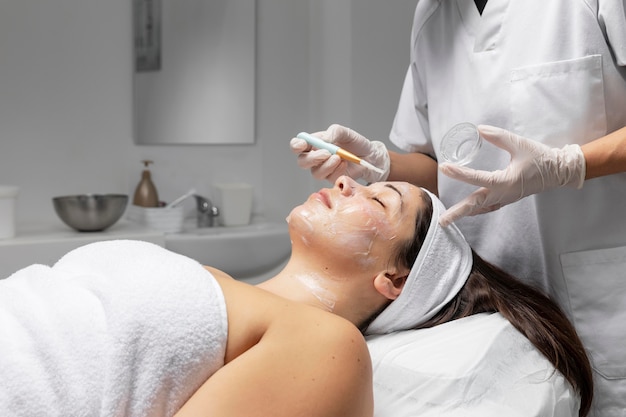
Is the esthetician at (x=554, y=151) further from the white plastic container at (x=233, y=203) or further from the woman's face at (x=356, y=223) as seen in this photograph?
the white plastic container at (x=233, y=203)

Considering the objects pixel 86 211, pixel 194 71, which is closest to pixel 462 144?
pixel 86 211

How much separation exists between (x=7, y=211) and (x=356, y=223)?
1721 millimetres

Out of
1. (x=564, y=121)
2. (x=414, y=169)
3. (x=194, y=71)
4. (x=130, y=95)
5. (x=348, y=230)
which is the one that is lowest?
(x=348, y=230)

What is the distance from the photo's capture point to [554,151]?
130 cm

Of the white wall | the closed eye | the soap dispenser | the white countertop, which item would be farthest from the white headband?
the soap dispenser

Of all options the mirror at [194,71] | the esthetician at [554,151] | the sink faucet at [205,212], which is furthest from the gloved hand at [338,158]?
the mirror at [194,71]

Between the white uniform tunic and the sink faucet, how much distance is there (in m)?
1.78

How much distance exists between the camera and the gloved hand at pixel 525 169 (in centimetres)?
127

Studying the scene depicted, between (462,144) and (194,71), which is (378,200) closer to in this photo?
(462,144)

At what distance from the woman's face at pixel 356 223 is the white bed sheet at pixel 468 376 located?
0.21m

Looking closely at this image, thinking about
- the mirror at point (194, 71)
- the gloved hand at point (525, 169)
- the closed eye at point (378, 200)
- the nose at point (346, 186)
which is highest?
the mirror at point (194, 71)

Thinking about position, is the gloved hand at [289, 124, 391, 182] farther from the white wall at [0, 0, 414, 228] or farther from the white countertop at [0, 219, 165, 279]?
the white wall at [0, 0, 414, 228]

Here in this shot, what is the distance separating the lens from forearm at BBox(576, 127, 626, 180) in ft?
4.12

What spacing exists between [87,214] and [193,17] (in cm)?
116
